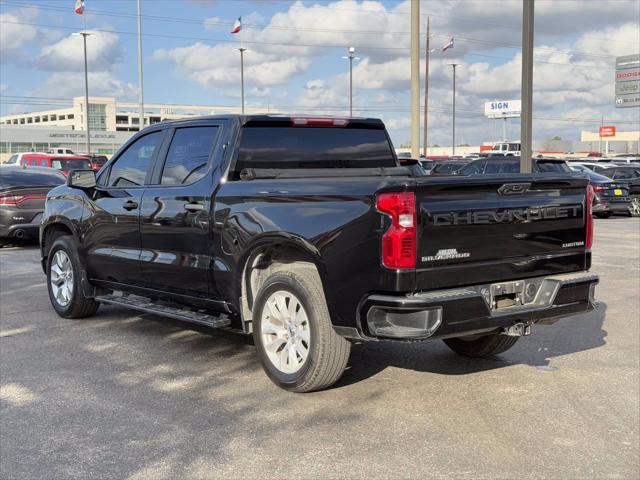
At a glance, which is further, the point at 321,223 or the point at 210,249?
the point at 210,249

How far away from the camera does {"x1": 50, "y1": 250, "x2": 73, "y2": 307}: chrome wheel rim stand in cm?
761

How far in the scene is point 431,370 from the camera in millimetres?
5754

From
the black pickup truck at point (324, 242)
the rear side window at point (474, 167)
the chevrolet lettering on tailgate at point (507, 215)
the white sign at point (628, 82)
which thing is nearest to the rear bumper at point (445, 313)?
the black pickup truck at point (324, 242)

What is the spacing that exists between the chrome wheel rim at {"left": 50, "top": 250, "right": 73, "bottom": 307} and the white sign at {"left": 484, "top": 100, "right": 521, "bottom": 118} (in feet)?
303

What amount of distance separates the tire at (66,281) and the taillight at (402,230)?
4064 mm

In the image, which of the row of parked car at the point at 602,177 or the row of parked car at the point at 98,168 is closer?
the row of parked car at the point at 98,168

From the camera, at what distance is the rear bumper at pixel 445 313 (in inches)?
172

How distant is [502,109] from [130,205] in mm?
95618

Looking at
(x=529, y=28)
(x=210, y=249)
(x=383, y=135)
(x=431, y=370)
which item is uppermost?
(x=529, y=28)

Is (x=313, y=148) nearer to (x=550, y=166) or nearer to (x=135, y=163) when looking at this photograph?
(x=135, y=163)

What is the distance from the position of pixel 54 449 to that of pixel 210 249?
1964 millimetres

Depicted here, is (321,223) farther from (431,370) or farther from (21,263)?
(21,263)

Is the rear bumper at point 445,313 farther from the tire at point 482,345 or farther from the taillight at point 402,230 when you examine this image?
the tire at point 482,345

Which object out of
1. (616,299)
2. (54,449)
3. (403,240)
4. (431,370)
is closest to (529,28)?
(616,299)
